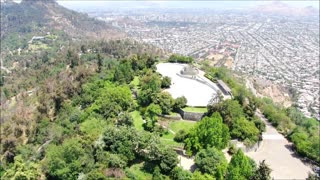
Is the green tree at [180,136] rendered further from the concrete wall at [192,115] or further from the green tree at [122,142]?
the green tree at [122,142]

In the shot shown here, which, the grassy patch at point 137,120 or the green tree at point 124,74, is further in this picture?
the green tree at point 124,74

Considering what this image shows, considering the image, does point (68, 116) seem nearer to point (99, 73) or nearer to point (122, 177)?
point (99, 73)

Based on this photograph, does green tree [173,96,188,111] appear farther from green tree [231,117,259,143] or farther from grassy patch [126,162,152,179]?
grassy patch [126,162,152,179]

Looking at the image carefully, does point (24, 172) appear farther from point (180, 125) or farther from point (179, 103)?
point (179, 103)

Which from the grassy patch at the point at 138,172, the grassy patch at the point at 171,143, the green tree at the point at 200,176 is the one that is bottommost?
the grassy patch at the point at 138,172

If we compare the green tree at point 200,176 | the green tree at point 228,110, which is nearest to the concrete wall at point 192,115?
the green tree at point 228,110

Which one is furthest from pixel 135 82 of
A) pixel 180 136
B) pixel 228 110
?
pixel 228 110

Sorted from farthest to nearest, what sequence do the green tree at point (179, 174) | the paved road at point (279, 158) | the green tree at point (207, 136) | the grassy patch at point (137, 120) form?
the grassy patch at point (137, 120), the green tree at point (207, 136), the paved road at point (279, 158), the green tree at point (179, 174)
